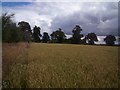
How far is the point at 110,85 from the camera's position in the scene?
5695 millimetres

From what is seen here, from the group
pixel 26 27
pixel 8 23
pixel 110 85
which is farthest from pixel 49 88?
pixel 26 27

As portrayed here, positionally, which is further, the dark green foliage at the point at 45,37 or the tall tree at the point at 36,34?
the dark green foliage at the point at 45,37

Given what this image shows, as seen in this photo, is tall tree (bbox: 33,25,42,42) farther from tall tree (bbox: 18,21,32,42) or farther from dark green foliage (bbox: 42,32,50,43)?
tall tree (bbox: 18,21,32,42)

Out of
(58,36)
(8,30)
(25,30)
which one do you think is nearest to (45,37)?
(58,36)

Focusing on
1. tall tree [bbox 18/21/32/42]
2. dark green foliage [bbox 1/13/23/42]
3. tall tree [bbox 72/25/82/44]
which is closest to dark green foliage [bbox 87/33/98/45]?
tall tree [bbox 72/25/82/44]

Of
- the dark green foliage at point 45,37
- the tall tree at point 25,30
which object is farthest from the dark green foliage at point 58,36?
the tall tree at point 25,30

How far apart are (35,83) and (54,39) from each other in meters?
69.0

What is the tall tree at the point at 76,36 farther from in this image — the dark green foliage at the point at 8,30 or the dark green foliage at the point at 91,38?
the dark green foliage at the point at 8,30

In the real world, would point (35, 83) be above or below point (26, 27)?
below

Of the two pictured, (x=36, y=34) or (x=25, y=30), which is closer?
(x=25, y=30)

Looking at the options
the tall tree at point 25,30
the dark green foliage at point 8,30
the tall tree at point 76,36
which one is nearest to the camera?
the dark green foliage at point 8,30

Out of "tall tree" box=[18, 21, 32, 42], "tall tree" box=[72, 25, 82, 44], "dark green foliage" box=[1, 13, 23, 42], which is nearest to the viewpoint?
"dark green foliage" box=[1, 13, 23, 42]

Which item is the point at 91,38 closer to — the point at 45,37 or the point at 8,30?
the point at 45,37

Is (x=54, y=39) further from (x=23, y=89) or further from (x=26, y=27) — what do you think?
(x=23, y=89)
